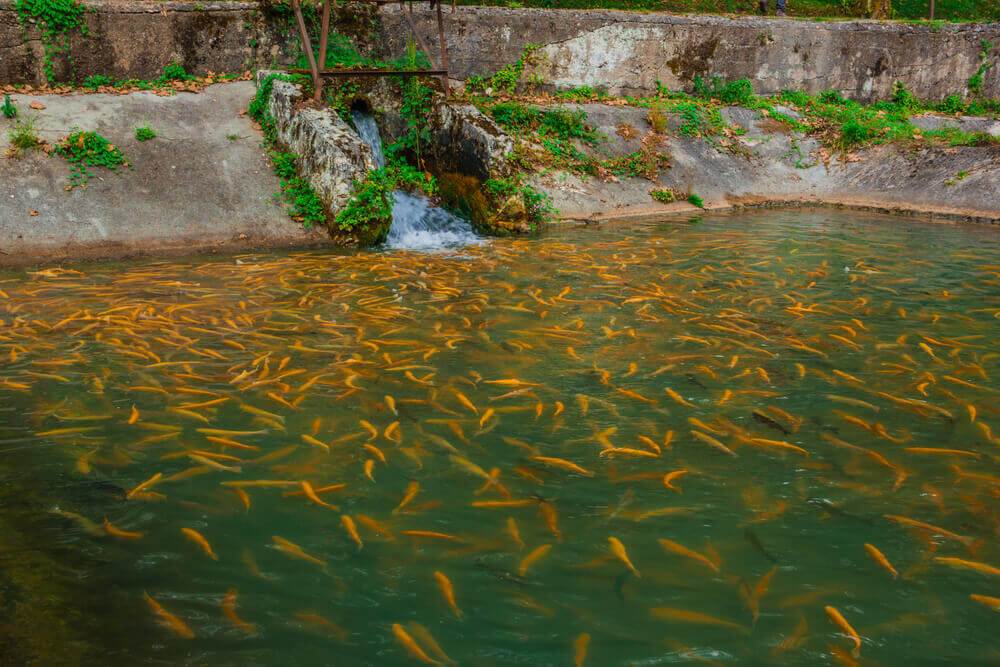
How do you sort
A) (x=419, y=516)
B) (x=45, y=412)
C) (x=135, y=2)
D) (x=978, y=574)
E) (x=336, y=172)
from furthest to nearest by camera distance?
(x=135, y=2) < (x=336, y=172) < (x=45, y=412) < (x=419, y=516) < (x=978, y=574)

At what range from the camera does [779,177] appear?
15266mm

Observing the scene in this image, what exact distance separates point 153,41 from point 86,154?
316 cm

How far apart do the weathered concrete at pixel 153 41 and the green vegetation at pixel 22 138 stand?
1844 mm

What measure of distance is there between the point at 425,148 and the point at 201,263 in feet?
16.2

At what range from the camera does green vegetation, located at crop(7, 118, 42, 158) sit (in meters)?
10.3

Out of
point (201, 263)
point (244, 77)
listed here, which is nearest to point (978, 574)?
point (201, 263)

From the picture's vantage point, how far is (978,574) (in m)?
3.56

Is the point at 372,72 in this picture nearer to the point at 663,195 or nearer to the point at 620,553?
the point at 663,195

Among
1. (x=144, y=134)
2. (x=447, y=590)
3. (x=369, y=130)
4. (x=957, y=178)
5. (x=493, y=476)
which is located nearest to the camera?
(x=447, y=590)

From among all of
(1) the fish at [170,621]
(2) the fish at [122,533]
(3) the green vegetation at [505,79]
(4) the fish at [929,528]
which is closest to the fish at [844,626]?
(4) the fish at [929,528]

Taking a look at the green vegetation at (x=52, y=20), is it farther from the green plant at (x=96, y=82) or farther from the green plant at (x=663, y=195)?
the green plant at (x=663, y=195)

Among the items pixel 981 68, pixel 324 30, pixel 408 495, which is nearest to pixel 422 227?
pixel 324 30

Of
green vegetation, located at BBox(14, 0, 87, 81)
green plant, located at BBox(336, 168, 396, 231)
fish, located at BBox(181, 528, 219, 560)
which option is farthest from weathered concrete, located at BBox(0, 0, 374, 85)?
fish, located at BBox(181, 528, 219, 560)

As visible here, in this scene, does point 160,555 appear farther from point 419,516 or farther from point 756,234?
point 756,234
